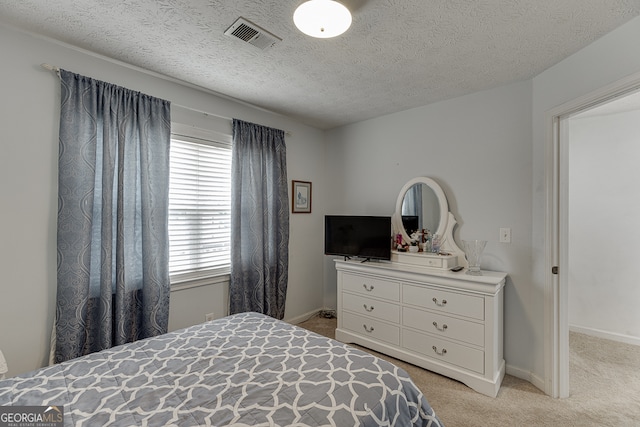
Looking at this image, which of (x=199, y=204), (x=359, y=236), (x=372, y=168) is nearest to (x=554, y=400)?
(x=359, y=236)

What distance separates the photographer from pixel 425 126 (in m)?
3.09

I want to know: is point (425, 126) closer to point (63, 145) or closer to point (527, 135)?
point (527, 135)

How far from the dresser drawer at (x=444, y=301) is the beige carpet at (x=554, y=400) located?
58 cm

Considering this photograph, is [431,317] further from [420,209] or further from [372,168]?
[372,168]

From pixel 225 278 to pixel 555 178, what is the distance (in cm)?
301

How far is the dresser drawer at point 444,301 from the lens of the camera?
229cm

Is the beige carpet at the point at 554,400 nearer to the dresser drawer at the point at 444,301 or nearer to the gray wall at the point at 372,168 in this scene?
the gray wall at the point at 372,168

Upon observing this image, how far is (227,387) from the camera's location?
4.07ft

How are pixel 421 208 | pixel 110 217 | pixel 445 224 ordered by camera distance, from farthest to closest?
pixel 421 208, pixel 445 224, pixel 110 217

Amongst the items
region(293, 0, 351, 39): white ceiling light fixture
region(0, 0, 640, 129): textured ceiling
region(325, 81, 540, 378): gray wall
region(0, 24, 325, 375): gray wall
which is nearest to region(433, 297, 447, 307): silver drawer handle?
region(325, 81, 540, 378): gray wall

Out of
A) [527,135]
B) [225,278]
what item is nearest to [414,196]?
[527,135]

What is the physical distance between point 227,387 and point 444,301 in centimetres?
188

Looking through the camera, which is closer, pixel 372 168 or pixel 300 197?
pixel 372 168

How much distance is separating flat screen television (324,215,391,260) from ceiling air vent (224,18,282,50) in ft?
6.23
